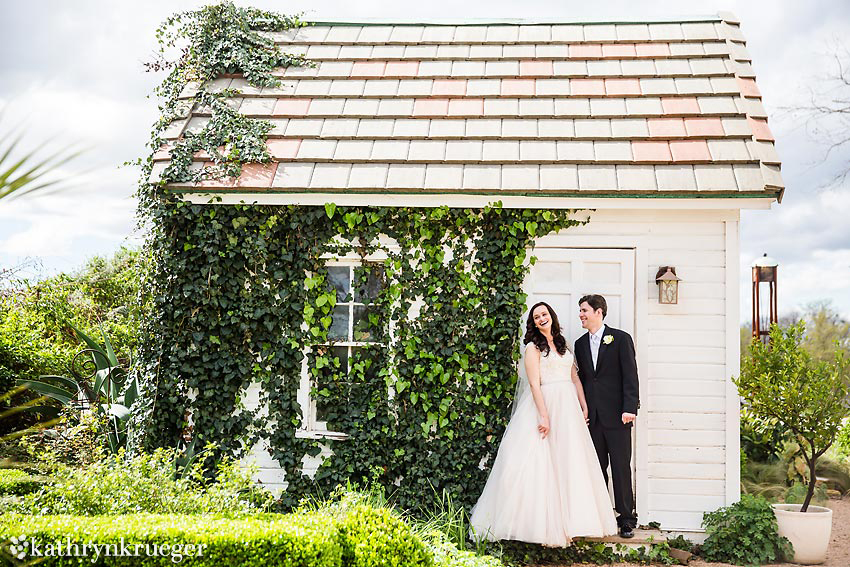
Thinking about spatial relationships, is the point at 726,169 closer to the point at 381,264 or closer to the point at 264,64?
the point at 381,264

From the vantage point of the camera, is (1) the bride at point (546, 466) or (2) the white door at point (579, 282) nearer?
(1) the bride at point (546, 466)

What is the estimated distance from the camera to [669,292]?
6602 mm

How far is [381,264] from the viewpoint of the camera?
7.02 metres

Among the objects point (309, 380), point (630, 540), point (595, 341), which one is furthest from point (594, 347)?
point (309, 380)

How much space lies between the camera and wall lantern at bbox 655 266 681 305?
658 centimetres

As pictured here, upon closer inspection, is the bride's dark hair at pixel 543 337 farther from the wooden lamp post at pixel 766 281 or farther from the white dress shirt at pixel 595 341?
the wooden lamp post at pixel 766 281

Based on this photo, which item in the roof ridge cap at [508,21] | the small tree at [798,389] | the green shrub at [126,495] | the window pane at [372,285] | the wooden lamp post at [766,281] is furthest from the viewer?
the wooden lamp post at [766,281]

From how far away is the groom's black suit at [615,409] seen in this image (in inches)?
253

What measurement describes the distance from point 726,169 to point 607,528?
3.40m

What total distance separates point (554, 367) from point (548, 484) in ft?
3.33

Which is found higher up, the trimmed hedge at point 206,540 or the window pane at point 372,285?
the window pane at point 372,285

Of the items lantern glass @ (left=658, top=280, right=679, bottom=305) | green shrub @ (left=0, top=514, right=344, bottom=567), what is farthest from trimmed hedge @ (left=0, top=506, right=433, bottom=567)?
lantern glass @ (left=658, top=280, right=679, bottom=305)

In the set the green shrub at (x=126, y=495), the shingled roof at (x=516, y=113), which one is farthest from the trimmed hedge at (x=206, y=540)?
the shingled roof at (x=516, y=113)

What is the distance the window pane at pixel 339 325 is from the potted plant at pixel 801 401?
3.63 metres
